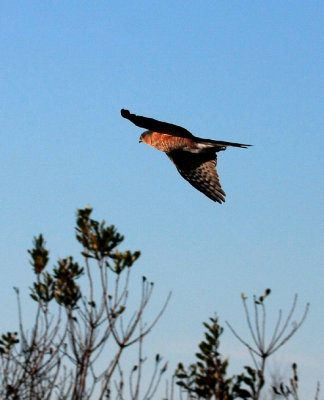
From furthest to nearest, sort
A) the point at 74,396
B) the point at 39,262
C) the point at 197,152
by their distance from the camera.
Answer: the point at 197,152 → the point at 39,262 → the point at 74,396

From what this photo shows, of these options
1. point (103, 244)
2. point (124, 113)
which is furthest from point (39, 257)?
point (124, 113)

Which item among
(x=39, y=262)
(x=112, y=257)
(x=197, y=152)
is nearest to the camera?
(x=112, y=257)

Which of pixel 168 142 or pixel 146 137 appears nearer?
pixel 168 142

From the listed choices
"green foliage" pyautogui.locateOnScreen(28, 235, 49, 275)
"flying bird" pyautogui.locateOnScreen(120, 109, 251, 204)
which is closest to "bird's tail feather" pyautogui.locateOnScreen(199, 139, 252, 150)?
"flying bird" pyautogui.locateOnScreen(120, 109, 251, 204)

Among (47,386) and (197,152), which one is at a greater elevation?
(197,152)

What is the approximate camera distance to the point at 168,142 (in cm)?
1634

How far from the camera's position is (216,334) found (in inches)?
317

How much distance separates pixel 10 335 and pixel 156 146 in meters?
8.22

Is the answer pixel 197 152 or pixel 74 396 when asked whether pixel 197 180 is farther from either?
pixel 74 396

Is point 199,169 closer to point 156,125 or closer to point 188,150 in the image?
point 188,150

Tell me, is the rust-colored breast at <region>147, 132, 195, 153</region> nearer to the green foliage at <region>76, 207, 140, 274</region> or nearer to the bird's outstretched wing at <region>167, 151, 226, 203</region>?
the bird's outstretched wing at <region>167, 151, 226, 203</region>

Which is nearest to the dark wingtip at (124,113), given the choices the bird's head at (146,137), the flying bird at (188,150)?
the flying bird at (188,150)

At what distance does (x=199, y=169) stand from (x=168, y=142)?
2.92 ft

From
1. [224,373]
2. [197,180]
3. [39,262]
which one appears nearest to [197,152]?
[197,180]
